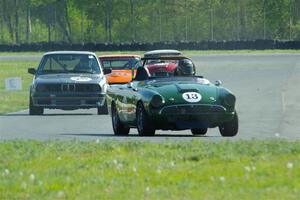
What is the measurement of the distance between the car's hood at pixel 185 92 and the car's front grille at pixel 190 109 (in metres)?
0.10

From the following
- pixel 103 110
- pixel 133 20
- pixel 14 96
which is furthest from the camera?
pixel 133 20

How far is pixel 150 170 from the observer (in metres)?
11.0

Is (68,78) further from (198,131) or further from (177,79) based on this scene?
(198,131)

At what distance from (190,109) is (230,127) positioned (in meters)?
0.84

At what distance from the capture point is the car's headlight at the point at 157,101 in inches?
677

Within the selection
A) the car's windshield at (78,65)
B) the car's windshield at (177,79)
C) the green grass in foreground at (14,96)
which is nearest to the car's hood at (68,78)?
the car's windshield at (78,65)

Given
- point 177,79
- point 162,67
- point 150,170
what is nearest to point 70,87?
point 177,79

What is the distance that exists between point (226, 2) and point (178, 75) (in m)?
121

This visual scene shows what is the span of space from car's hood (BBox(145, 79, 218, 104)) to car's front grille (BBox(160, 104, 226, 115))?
96 mm

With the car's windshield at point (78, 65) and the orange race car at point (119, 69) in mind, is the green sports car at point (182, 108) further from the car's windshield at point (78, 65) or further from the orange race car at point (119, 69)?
the orange race car at point (119, 69)

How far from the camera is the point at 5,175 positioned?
10.7m

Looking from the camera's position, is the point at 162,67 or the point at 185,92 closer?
the point at 185,92

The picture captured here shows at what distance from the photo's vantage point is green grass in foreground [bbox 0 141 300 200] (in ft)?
30.6

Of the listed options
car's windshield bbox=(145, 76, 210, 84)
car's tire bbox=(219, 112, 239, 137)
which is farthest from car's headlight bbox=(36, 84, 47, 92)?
car's tire bbox=(219, 112, 239, 137)
